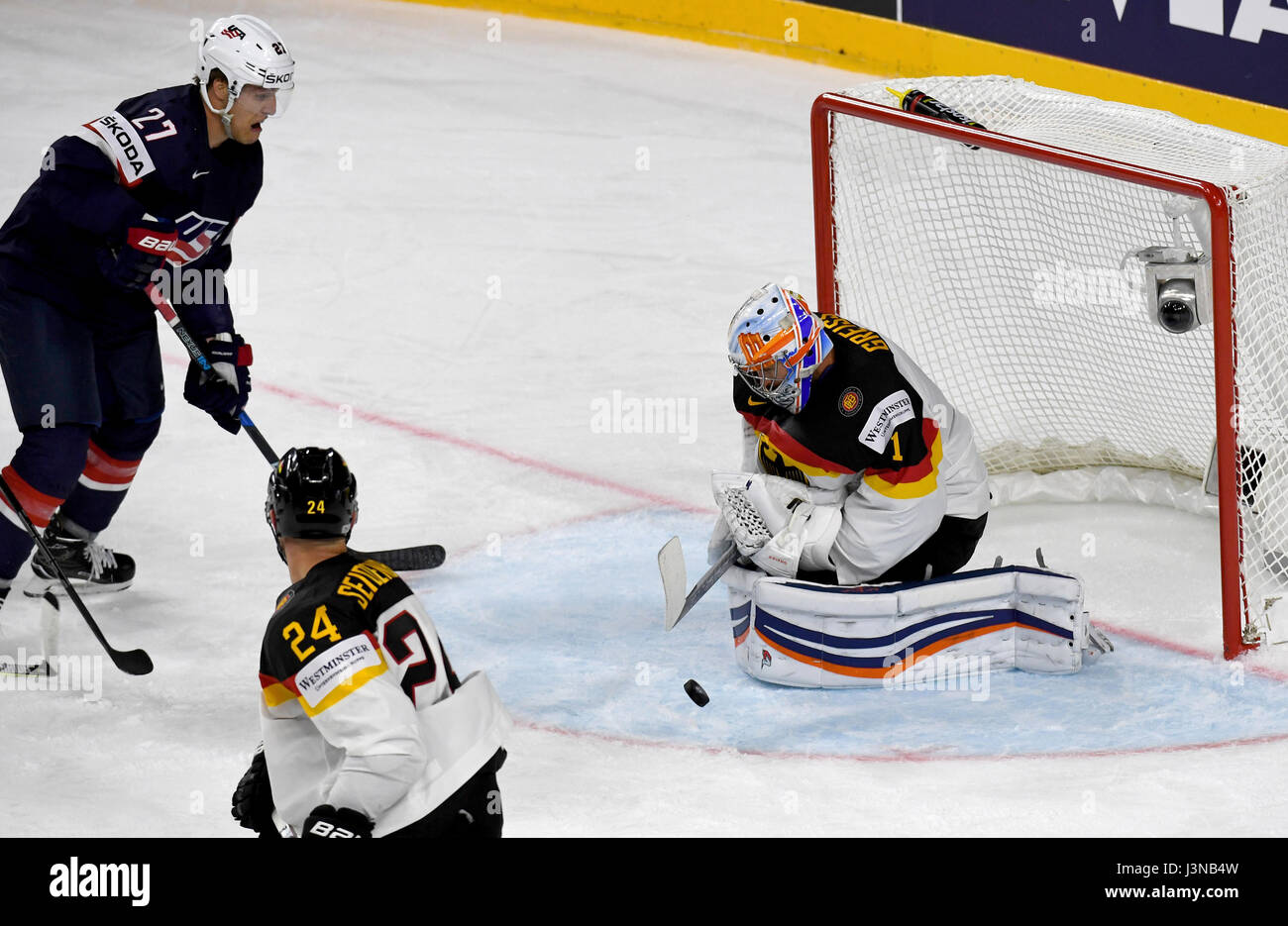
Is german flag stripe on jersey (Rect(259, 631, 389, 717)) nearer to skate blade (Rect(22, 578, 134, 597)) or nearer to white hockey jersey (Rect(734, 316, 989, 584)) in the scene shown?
white hockey jersey (Rect(734, 316, 989, 584))

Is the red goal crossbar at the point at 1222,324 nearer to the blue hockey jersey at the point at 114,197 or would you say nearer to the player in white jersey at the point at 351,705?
the blue hockey jersey at the point at 114,197

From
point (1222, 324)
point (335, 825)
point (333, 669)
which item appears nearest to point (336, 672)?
point (333, 669)

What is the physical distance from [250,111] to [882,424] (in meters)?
1.49

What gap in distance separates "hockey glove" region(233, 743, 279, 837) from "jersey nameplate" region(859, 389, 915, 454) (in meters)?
1.68

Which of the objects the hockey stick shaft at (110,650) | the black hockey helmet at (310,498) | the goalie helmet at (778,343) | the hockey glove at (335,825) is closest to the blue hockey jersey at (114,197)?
the hockey stick shaft at (110,650)

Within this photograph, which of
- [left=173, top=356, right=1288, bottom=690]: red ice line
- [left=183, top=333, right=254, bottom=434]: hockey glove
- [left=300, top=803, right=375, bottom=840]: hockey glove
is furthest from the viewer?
[left=173, top=356, right=1288, bottom=690]: red ice line

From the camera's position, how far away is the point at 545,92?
27.8ft

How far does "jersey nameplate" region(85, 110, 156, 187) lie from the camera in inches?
158

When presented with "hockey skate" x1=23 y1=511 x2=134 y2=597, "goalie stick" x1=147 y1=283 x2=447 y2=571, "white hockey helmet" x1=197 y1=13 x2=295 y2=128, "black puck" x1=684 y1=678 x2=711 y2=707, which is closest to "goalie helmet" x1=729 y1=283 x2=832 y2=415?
"black puck" x1=684 y1=678 x2=711 y2=707

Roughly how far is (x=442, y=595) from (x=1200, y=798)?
74.3 inches

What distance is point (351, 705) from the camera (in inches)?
93.0

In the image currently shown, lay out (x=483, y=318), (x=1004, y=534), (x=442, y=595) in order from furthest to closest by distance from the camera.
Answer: (x=483, y=318) < (x=1004, y=534) < (x=442, y=595)
